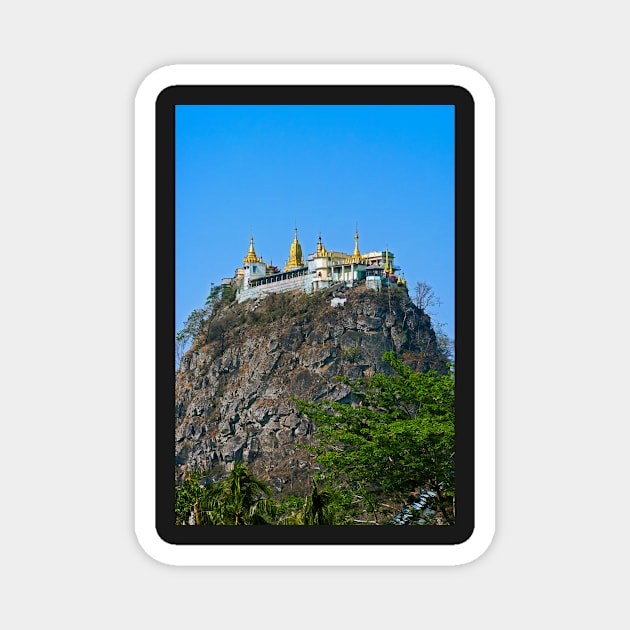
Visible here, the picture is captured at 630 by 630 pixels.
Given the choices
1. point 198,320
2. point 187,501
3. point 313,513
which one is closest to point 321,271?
point 198,320

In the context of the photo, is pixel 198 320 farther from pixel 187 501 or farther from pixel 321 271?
pixel 187 501

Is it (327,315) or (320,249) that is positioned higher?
(320,249)

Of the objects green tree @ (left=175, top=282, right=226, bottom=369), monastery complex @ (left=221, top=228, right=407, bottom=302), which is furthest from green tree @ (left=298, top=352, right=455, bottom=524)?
green tree @ (left=175, top=282, right=226, bottom=369)

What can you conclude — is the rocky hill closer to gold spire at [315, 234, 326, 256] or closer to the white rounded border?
gold spire at [315, 234, 326, 256]
